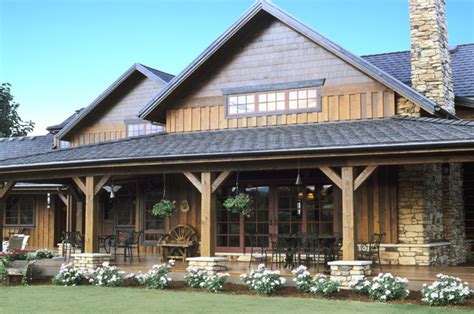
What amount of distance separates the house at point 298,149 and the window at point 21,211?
729 cm

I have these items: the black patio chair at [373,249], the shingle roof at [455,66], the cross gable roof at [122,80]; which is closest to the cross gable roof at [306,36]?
the shingle roof at [455,66]

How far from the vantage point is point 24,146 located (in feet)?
83.3

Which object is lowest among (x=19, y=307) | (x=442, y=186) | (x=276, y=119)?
(x=19, y=307)

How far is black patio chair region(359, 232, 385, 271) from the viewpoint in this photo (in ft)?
42.2

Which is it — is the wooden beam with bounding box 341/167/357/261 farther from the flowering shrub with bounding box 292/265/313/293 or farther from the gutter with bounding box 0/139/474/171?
the flowering shrub with bounding box 292/265/313/293

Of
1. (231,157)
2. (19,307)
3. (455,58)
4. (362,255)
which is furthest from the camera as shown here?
(455,58)

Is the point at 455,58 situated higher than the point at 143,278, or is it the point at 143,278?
the point at 455,58

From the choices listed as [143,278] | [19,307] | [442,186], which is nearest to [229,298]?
[143,278]

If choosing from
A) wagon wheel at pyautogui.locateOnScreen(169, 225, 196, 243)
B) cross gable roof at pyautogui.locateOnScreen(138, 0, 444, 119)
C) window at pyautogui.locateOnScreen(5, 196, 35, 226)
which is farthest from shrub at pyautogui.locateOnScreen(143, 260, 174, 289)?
window at pyautogui.locateOnScreen(5, 196, 35, 226)

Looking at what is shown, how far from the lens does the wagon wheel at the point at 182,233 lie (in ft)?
52.9

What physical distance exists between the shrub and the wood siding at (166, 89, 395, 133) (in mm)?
4437

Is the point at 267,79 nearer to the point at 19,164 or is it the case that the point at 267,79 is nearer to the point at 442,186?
the point at 442,186

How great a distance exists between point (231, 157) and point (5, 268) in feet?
17.7

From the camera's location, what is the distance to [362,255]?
13.4 meters
